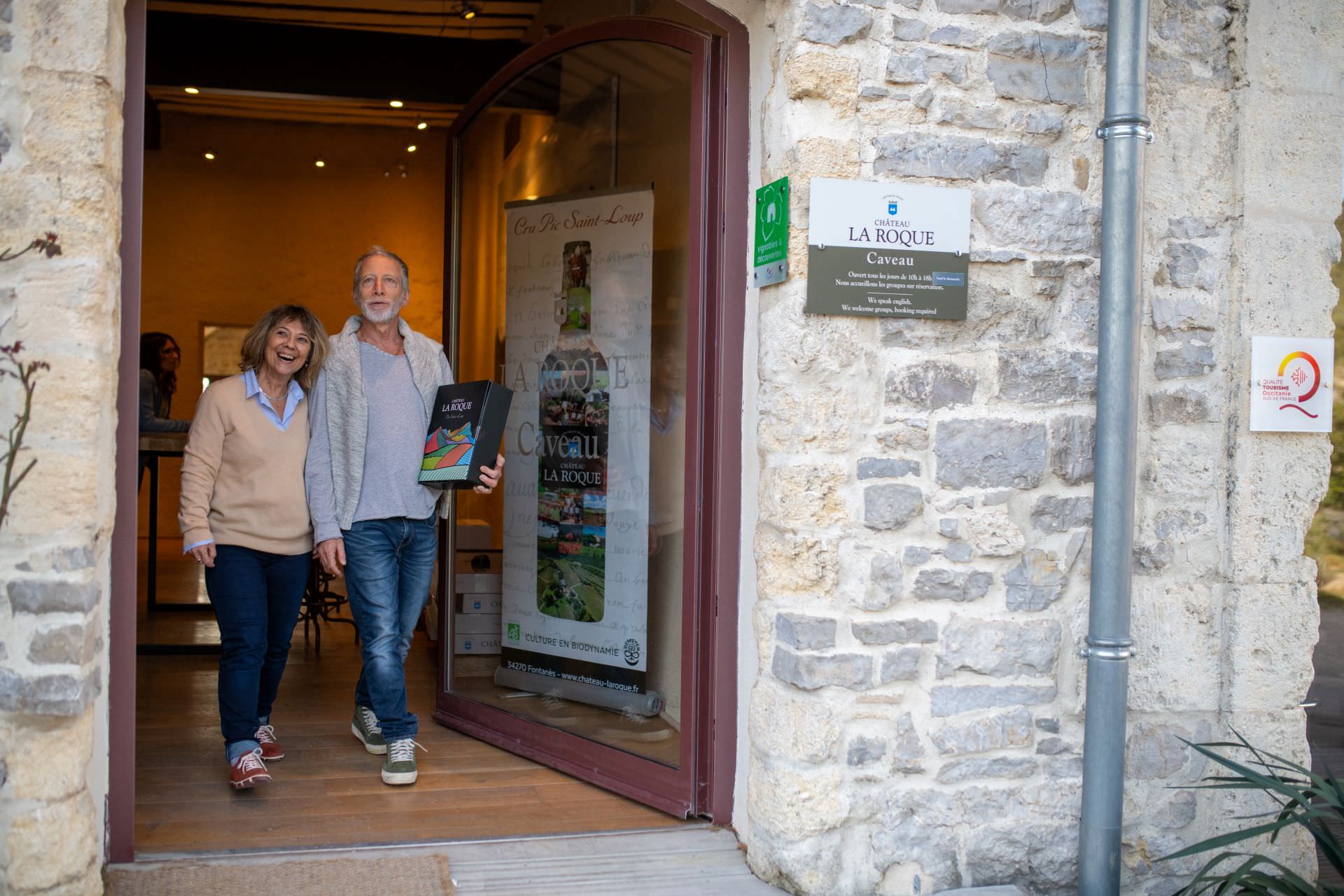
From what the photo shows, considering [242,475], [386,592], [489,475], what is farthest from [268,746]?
[489,475]

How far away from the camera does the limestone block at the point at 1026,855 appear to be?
3184 millimetres

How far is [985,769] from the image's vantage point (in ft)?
10.4

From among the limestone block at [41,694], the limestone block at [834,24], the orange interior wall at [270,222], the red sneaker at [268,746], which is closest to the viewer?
the limestone block at [41,694]

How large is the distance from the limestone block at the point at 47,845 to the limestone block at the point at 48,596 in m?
0.43

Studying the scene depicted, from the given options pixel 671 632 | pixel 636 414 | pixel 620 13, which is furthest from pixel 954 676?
pixel 620 13

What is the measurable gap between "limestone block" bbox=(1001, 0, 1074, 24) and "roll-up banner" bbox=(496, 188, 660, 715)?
1339 millimetres

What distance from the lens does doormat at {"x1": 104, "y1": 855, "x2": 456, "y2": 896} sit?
2928 millimetres

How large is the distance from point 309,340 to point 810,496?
175 cm

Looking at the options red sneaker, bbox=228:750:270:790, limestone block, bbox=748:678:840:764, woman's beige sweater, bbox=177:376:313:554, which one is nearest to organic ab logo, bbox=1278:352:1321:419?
limestone block, bbox=748:678:840:764

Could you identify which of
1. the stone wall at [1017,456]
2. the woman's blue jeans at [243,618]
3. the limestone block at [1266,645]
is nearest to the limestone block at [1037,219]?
the stone wall at [1017,456]

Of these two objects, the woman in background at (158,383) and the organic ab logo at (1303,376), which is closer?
the organic ab logo at (1303,376)

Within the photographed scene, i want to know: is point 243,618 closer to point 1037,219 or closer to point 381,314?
point 381,314

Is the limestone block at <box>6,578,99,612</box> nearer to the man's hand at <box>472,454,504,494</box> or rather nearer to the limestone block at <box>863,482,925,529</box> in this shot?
the man's hand at <box>472,454,504,494</box>

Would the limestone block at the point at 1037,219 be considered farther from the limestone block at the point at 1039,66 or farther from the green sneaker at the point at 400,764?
the green sneaker at the point at 400,764
